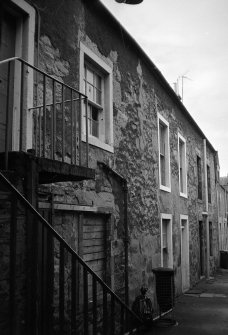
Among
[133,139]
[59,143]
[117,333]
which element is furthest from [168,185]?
[59,143]

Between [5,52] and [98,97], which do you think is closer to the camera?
[5,52]

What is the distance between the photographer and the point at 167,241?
37.6 feet

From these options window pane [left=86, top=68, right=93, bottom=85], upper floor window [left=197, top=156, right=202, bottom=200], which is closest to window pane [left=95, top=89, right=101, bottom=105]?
window pane [left=86, top=68, right=93, bottom=85]

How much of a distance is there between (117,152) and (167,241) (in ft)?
14.6

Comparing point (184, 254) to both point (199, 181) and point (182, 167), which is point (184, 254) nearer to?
point (182, 167)

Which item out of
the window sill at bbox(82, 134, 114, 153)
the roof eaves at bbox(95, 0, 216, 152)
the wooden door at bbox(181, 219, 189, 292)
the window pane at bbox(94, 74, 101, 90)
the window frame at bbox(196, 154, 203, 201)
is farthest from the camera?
the window frame at bbox(196, 154, 203, 201)

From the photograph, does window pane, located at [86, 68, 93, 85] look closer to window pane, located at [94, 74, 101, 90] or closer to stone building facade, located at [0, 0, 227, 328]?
stone building facade, located at [0, 0, 227, 328]

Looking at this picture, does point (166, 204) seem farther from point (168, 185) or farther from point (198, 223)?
point (198, 223)

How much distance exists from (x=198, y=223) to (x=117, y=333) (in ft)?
31.1

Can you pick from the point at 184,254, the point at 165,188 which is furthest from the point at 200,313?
the point at 184,254

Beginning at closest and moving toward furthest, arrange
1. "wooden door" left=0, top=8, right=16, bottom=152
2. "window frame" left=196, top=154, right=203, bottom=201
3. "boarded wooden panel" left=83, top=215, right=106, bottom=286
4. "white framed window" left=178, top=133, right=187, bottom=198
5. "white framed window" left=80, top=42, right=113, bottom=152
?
"wooden door" left=0, top=8, right=16, bottom=152 → "boarded wooden panel" left=83, top=215, right=106, bottom=286 → "white framed window" left=80, top=42, right=113, bottom=152 → "white framed window" left=178, top=133, right=187, bottom=198 → "window frame" left=196, top=154, right=203, bottom=201

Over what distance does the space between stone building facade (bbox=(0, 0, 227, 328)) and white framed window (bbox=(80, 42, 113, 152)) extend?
0.02 metres

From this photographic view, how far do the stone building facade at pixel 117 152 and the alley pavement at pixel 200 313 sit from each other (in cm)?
62

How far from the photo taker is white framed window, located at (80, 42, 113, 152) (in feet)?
23.7
